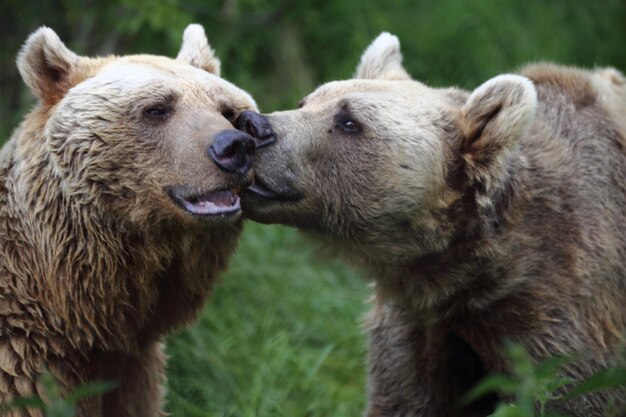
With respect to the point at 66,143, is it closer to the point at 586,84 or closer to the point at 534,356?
the point at 534,356

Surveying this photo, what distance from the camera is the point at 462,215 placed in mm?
5777

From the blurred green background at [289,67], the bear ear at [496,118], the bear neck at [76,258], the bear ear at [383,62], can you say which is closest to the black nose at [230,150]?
the bear neck at [76,258]

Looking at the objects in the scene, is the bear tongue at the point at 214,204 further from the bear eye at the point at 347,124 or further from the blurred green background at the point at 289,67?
the blurred green background at the point at 289,67

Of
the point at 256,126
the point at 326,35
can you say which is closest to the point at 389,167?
the point at 256,126

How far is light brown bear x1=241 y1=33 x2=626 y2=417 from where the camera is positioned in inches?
223

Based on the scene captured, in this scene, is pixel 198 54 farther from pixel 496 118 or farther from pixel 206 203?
pixel 496 118

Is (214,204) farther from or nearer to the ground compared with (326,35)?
nearer to the ground

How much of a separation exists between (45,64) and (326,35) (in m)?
6.06

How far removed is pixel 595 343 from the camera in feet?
18.6

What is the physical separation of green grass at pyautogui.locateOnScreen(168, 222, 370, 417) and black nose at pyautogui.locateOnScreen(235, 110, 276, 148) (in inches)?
51.8

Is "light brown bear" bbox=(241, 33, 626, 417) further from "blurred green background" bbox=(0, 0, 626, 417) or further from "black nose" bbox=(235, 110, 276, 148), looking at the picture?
"blurred green background" bbox=(0, 0, 626, 417)

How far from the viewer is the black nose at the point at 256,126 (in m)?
5.45

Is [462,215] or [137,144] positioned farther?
[462,215]

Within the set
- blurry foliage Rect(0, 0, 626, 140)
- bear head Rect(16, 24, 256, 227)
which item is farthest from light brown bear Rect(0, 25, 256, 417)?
blurry foliage Rect(0, 0, 626, 140)
